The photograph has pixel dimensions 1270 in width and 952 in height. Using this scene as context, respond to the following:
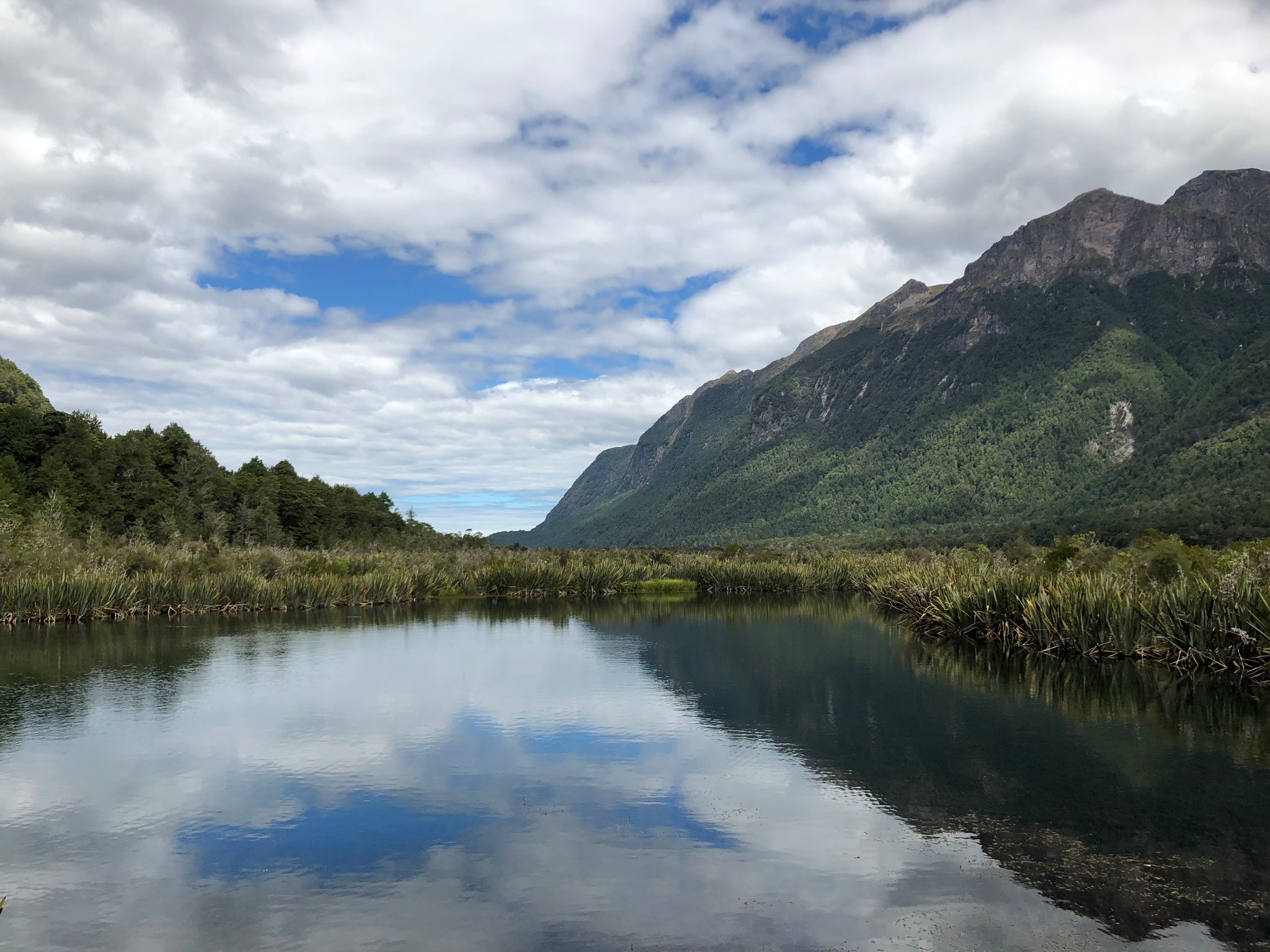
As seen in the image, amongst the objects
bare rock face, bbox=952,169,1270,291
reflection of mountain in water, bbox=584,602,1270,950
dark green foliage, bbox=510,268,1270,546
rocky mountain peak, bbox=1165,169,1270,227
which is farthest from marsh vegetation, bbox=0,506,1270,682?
rocky mountain peak, bbox=1165,169,1270,227

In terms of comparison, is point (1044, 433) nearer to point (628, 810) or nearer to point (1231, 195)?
point (1231, 195)

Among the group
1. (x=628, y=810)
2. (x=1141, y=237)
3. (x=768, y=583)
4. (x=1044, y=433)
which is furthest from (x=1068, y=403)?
(x=628, y=810)

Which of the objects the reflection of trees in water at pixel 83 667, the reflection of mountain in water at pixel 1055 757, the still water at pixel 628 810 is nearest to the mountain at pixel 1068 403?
the reflection of mountain in water at pixel 1055 757

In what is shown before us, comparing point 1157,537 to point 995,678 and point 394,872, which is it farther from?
point 394,872

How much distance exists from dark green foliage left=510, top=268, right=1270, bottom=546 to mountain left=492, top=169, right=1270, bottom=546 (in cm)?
38

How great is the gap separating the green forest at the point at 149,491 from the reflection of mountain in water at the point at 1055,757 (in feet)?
120

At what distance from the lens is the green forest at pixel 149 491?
47906 millimetres

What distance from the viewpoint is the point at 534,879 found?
27.9ft

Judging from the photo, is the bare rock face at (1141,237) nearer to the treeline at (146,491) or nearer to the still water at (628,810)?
the treeline at (146,491)

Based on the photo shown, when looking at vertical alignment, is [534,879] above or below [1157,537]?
below

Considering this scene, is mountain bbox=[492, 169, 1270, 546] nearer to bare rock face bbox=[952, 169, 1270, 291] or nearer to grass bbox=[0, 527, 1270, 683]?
bare rock face bbox=[952, 169, 1270, 291]

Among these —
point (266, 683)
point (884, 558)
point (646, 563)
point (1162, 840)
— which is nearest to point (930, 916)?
point (1162, 840)

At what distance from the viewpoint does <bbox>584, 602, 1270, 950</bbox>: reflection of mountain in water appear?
834cm

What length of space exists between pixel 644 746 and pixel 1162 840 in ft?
24.7
